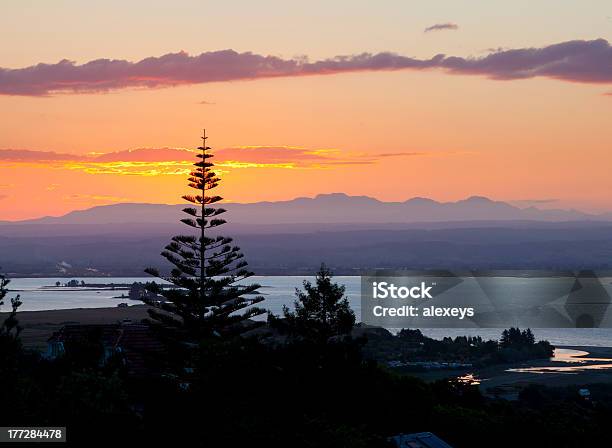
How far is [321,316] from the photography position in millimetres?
44844

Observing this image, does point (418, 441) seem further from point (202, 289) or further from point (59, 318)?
Answer: point (59, 318)

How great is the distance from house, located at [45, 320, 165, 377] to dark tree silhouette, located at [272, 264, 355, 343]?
5.74 m

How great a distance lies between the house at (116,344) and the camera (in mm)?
40000

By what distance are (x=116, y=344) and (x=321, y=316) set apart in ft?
28.1

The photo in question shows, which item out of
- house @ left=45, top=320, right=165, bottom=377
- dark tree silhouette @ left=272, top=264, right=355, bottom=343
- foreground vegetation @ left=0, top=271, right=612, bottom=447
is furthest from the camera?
dark tree silhouette @ left=272, top=264, right=355, bottom=343

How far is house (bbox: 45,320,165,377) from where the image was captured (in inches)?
1575

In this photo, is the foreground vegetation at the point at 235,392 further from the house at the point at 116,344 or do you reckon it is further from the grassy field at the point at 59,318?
the grassy field at the point at 59,318

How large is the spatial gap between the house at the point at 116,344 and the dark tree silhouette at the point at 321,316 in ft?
18.8

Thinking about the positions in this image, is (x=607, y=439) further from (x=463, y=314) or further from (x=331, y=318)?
(x=463, y=314)

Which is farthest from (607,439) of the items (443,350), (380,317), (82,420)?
(380,317)

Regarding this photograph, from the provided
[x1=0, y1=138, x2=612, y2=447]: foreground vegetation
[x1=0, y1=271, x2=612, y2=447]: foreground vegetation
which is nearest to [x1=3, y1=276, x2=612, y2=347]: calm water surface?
[x1=0, y1=138, x2=612, y2=447]: foreground vegetation

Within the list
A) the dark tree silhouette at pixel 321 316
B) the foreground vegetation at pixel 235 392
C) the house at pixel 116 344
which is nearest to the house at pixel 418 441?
the foreground vegetation at pixel 235 392

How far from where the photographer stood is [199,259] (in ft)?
148

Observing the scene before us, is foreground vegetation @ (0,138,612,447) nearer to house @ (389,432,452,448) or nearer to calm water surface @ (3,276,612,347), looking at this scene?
house @ (389,432,452,448)
